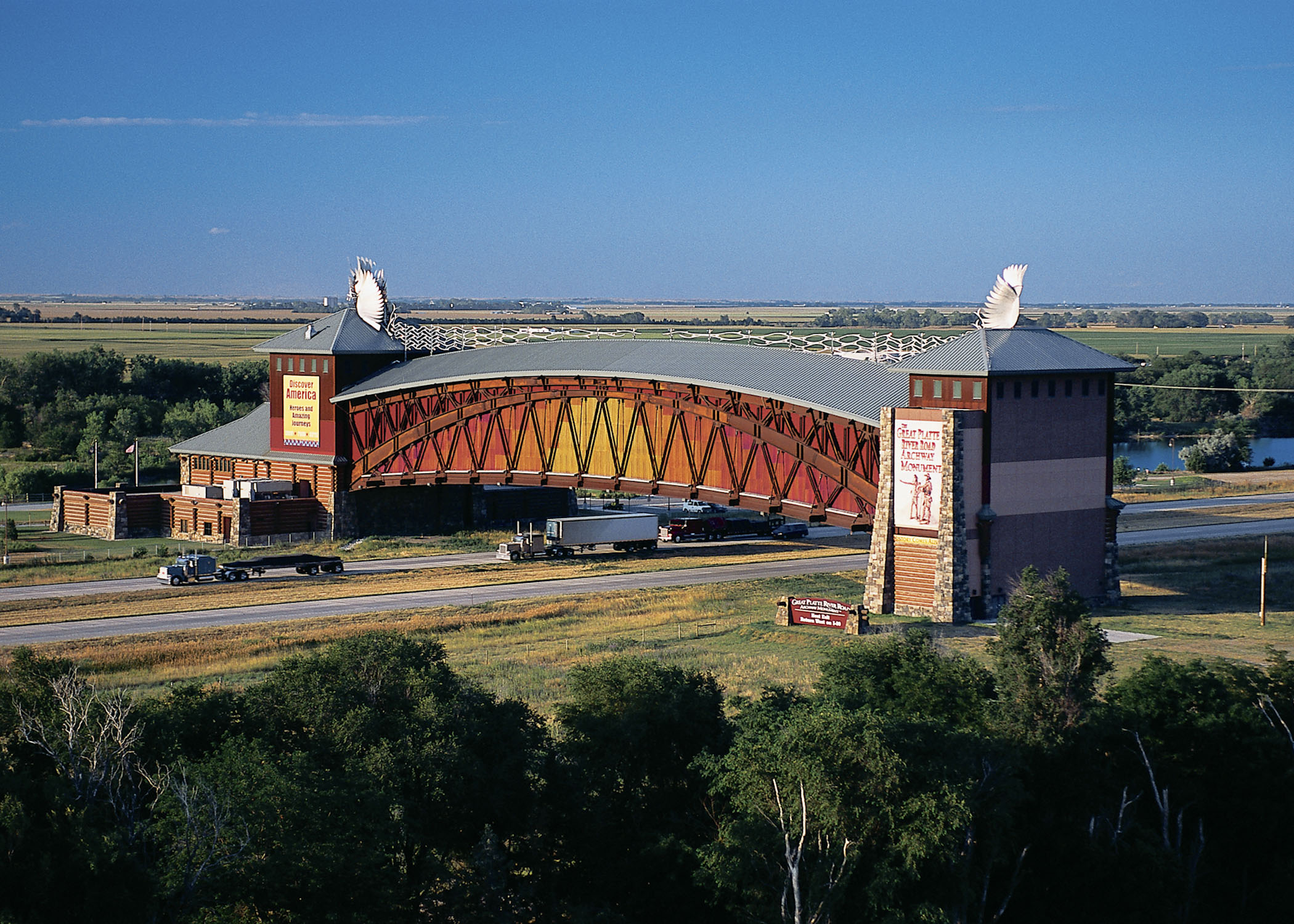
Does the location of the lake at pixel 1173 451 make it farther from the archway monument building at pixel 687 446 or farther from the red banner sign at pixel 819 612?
the red banner sign at pixel 819 612

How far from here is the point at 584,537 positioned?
8225 centimetres

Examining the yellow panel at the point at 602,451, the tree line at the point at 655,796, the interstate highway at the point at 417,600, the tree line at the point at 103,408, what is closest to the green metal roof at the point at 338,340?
the yellow panel at the point at 602,451

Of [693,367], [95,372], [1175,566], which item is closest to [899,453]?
[693,367]

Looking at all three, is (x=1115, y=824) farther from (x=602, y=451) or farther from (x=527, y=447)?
(x=527, y=447)

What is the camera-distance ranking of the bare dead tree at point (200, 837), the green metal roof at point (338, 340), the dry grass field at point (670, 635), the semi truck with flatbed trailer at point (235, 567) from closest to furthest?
the bare dead tree at point (200, 837)
the dry grass field at point (670, 635)
the semi truck with flatbed trailer at point (235, 567)
the green metal roof at point (338, 340)

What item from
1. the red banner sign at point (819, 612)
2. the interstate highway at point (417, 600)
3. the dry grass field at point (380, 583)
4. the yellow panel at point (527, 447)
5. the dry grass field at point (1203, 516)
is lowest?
the dry grass field at point (380, 583)

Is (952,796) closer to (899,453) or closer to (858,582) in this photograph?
(899,453)

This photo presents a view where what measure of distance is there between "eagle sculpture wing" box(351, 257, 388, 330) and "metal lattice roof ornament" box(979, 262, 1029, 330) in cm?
4330

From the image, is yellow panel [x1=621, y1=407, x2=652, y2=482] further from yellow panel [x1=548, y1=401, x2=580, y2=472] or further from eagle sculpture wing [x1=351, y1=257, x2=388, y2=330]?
eagle sculpture wing [x1=351, y1=257, x2=388, y2=330]

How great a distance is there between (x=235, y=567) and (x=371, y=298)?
77.5ft

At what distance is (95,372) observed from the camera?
519ft

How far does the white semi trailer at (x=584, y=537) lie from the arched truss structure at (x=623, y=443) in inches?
132

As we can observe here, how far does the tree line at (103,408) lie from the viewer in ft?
378

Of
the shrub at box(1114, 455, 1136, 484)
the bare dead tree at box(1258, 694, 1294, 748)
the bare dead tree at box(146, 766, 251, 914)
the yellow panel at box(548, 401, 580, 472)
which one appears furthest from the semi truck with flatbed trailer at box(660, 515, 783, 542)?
the bare dead tree at box(146, 766, 251, 914)
